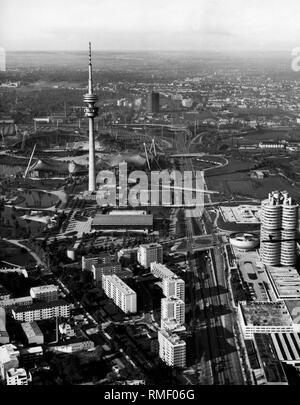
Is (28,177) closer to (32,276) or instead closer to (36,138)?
(36,138)

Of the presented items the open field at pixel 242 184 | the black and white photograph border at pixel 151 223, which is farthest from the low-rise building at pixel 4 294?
the open field at pixel 242 184

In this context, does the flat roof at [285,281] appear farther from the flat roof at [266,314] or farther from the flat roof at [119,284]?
the flat roof at [119,284]

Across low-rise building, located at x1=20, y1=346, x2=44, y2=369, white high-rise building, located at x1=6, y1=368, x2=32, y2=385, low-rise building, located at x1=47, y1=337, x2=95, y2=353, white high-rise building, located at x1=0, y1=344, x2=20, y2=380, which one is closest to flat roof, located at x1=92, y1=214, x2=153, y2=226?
low-rise building, located at x1=47, y1=337, x2=95, y2=353

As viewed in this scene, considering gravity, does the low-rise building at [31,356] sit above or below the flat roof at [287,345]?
below

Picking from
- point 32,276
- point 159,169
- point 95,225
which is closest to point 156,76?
point 159,169

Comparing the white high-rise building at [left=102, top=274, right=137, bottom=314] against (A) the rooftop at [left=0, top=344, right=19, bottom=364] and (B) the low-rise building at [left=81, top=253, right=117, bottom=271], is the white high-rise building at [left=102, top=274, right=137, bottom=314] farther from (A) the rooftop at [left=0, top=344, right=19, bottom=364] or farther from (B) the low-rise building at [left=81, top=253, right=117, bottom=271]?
(A) the rooftop at [left=0, top=344, right=19, bottom=364]
